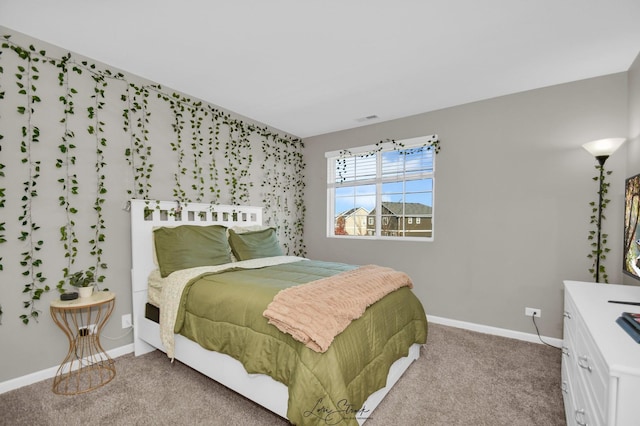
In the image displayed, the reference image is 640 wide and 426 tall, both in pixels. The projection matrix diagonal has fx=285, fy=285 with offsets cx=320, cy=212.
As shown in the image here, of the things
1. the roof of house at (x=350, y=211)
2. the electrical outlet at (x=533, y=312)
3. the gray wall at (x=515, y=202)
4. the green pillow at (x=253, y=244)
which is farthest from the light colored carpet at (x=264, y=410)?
the roof of house at (x=350, y=211)

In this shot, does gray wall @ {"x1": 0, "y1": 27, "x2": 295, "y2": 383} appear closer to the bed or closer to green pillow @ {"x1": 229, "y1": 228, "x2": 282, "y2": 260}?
the bed

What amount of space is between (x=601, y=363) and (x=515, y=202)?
232 centimetres

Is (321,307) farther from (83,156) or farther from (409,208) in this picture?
(409,208)

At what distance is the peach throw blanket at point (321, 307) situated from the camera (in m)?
1.43

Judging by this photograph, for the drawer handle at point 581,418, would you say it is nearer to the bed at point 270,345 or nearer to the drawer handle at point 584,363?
the drawer handle at point 584,363

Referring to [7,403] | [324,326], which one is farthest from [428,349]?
[7,403]

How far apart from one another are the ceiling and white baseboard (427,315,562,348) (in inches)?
97.7

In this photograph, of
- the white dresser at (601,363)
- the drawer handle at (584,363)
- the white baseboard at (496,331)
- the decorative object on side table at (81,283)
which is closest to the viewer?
the white dresser at (601,363)

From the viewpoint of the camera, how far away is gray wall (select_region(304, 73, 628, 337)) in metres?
2.64

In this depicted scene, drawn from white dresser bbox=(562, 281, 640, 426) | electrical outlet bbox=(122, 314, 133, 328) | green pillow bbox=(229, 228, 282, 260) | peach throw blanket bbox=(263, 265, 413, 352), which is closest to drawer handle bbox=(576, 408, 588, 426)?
white dresser bbox=(562, 281, 640, 426)

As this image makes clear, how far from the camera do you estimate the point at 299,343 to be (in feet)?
4.81

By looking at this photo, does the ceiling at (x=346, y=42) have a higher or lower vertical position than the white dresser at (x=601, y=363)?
higher

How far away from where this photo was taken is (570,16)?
1.86m

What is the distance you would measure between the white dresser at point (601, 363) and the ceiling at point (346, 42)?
1.77 m
